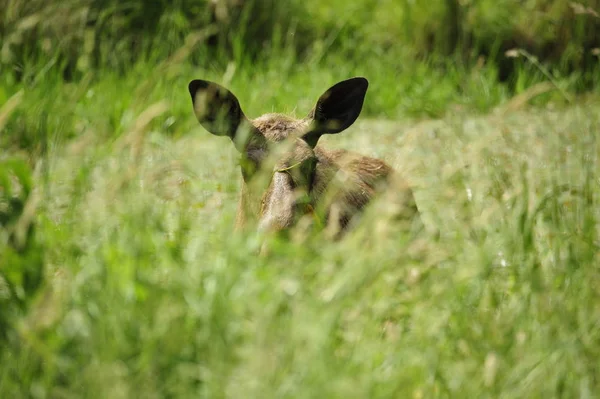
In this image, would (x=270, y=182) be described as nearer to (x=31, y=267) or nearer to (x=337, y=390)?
(x=31, y=267)

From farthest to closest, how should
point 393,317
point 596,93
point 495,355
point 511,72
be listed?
point 511,72
point 596,93
point 393,317
point 495,355

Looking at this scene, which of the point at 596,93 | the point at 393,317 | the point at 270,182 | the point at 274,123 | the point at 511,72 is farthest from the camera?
the point at 511,72

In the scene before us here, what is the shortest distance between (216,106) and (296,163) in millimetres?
792

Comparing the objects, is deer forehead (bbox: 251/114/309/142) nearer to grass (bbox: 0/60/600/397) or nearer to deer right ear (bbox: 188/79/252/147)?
deer right ear (bbox: 188/79/252/147)

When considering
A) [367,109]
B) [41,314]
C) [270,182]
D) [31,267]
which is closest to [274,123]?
[270,182]

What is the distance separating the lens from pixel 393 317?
3.62 meters

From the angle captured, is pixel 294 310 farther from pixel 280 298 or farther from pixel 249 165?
pixel 249 165

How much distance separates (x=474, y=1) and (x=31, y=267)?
8.53m

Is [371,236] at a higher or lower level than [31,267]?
lower

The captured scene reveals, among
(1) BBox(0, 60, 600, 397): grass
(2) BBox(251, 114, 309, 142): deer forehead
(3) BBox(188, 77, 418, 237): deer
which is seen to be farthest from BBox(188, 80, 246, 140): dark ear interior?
(1) BBox(0, 60, 600, 397): grass

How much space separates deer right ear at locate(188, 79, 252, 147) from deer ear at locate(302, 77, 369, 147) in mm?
405

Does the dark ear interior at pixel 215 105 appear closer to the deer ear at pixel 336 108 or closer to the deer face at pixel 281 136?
the deer face at pixel 281 136

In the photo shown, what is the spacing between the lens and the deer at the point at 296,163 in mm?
4215

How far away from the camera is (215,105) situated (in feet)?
15.8
